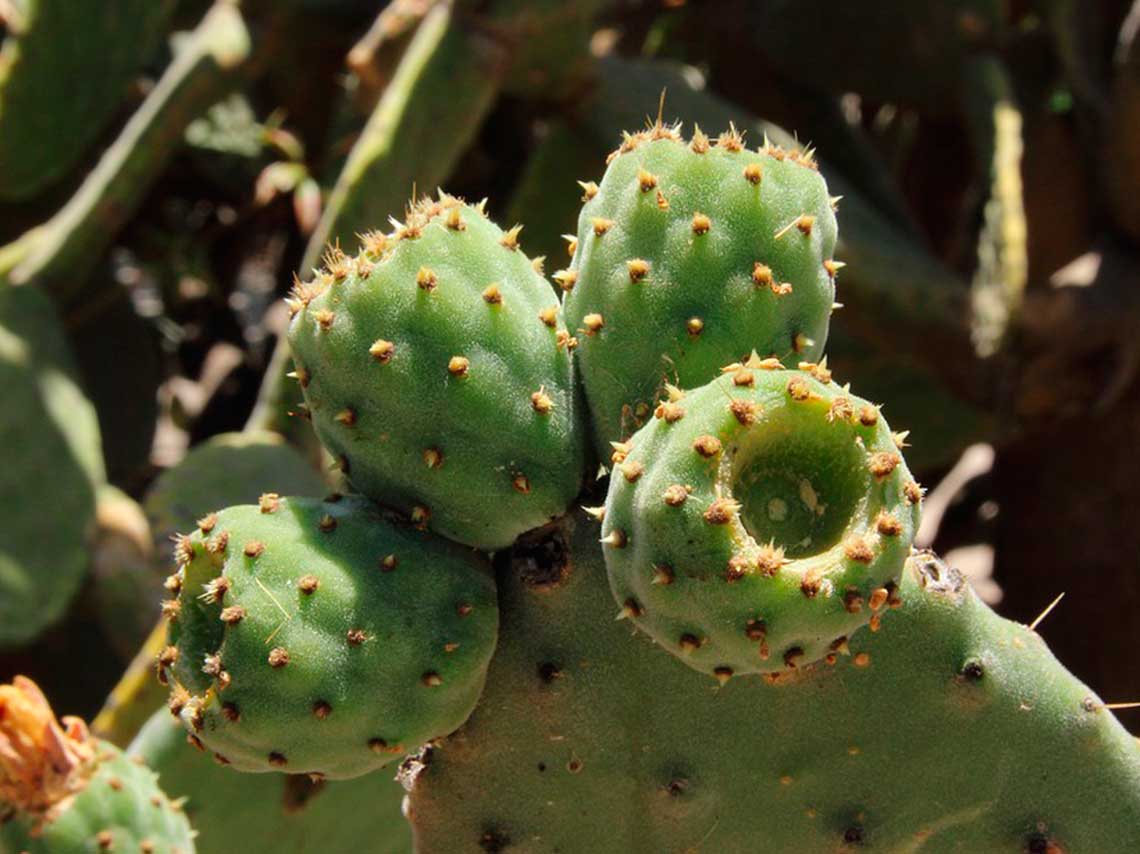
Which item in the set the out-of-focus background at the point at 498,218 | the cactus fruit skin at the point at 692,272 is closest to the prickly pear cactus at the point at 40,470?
the out-of-focus background at the point at 498,218

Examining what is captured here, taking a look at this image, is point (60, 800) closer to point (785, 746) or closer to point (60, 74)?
point (785, 746)

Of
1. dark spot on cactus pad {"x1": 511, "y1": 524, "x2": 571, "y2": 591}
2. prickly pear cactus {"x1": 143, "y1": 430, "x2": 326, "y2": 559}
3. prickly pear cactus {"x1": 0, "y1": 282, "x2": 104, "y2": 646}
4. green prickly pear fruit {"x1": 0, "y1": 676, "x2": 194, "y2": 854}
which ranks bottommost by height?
prickly pear cactus {"x1": 0, "y1": 282, "x2": 104, "y2": 646}

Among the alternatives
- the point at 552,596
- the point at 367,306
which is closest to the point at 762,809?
the point at 552,596

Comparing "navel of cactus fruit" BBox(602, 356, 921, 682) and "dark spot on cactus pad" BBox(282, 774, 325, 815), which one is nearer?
"navel of cactus fruit" BBox(602, 356, 921, 682)

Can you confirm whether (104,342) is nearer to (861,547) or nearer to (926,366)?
(926,366)

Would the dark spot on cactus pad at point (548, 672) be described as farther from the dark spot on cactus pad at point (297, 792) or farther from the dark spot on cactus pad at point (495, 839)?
the dark spot on cactus pad at point (297, 792)

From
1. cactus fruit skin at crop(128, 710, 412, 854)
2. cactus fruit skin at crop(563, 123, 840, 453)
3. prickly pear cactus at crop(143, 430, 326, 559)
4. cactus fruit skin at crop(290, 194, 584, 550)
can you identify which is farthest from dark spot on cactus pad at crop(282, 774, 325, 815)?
cactus fruit skin at crop(563, 123, 840, 453)

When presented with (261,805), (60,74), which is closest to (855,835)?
(261,805)

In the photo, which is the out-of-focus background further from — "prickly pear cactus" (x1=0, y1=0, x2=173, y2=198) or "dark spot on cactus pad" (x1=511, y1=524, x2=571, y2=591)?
"dark spot on cactus pad" (x1=511, y1=524, x2=571, y2=591)

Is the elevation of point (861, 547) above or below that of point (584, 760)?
above
